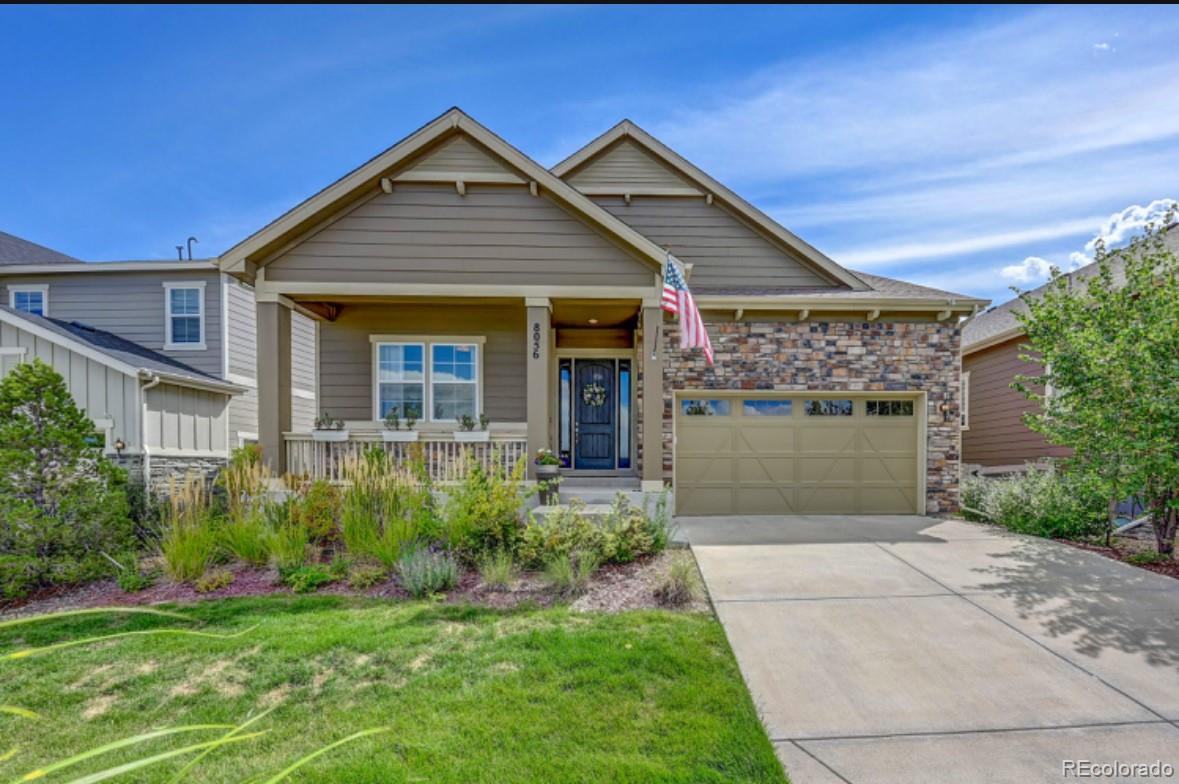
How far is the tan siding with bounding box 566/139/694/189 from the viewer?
11.4 m

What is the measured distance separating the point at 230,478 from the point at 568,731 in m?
5.77

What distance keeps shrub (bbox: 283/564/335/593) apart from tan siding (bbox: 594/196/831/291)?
8.17m

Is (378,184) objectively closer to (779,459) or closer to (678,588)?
(678,588)

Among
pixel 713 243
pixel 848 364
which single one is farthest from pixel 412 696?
pixel 713 243

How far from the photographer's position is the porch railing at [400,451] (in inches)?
321

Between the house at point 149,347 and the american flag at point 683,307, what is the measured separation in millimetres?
7712

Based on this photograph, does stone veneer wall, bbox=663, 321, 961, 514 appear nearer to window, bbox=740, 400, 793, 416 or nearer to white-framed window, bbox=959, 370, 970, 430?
window, bbox=740, 400, 793, 416

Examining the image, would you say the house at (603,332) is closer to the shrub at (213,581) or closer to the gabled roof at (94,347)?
the shrub at (213,581)

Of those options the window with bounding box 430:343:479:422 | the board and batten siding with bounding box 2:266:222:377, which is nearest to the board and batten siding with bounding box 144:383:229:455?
the board and batten siding with bounding box 2:266:222:377

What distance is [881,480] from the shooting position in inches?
373

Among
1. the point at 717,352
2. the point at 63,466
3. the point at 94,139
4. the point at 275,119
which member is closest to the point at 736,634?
the point at 717,352

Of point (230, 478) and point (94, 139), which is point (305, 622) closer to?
point (230, 478)

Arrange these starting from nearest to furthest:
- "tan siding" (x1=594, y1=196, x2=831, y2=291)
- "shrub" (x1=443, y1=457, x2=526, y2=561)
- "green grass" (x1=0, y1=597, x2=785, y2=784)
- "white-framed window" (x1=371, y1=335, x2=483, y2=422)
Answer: "green grass" (x1=0, y1=597, x2=785, y2=784)
"shrub" (x1=443, y1=457, x2=526, y2=561)
"white-framed window" (x1=371, y1=335, x2=483, y2=422)
"tan siding" (x1=594, y1=196, x2=831, y2=291)

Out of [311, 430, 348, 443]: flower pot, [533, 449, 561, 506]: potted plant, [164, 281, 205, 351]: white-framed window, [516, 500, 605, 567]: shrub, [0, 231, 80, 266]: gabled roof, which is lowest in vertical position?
[516, 500, 605, 567]: shrub
